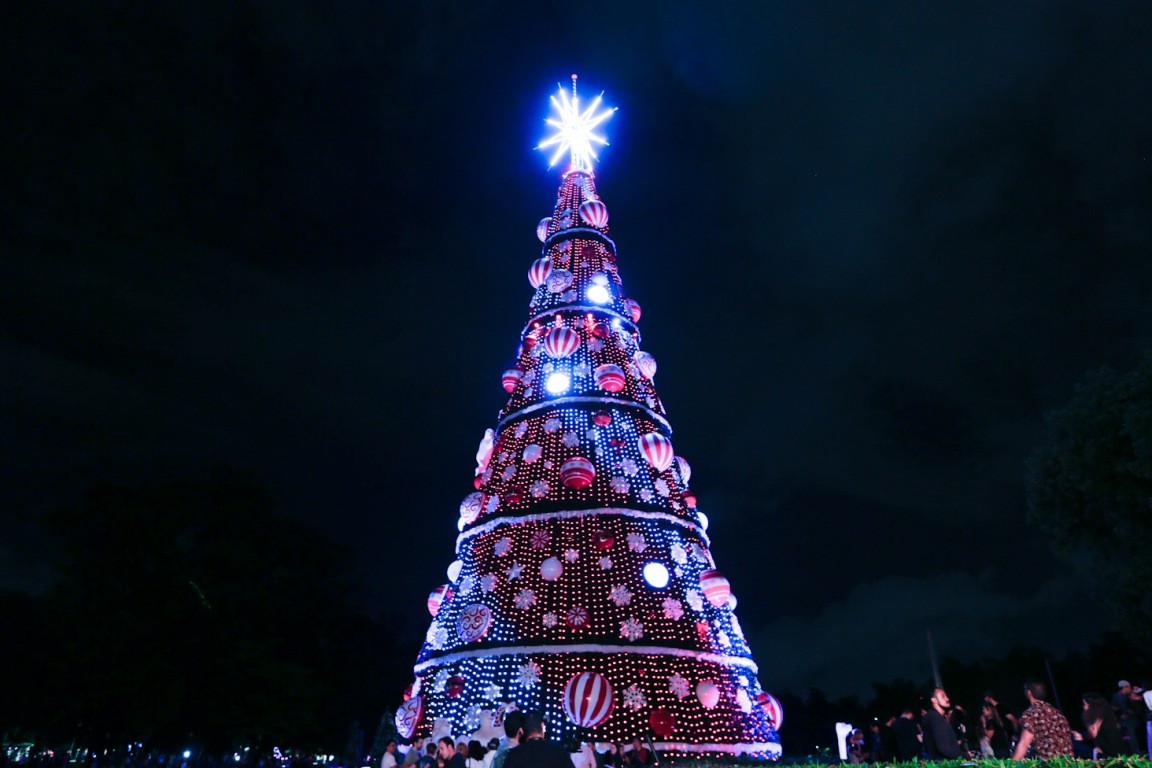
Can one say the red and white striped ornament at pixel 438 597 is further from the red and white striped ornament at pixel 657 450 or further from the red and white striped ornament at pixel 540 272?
the red and white striped ornament at pixel 540 272

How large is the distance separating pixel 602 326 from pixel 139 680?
1637 cm

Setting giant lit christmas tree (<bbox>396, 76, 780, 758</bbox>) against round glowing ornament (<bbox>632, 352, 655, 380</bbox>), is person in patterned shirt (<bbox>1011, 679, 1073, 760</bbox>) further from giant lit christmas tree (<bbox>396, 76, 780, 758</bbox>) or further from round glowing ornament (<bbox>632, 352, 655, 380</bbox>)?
round glowing ornament (<bbox>632, 352, 655, 380</bbox>)

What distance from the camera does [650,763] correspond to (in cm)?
1107

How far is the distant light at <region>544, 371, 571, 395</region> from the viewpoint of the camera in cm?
1625

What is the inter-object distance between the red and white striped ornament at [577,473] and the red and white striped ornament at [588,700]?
373 centimetres

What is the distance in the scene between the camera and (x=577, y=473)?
14.2 m

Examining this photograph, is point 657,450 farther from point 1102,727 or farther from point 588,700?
point 1102,727

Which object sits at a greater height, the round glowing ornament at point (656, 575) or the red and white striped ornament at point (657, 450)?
the red and white striped ornament at point (657, 450)

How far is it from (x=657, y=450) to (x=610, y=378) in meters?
2.02

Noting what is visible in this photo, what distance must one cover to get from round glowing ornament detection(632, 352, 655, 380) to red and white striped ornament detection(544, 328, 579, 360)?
6.38 ft

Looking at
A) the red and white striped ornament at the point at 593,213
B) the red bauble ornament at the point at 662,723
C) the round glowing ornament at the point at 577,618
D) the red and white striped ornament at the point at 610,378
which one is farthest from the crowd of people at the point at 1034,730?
the red and white striped ornament at the point at 593,213

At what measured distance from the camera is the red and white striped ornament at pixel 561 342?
Answer: 52.3ft

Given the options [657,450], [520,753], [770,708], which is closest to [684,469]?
[657,450]

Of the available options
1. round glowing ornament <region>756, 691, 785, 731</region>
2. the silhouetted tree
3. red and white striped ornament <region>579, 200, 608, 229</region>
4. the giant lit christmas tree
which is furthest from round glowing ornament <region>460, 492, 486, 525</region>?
the silhouetted tree
